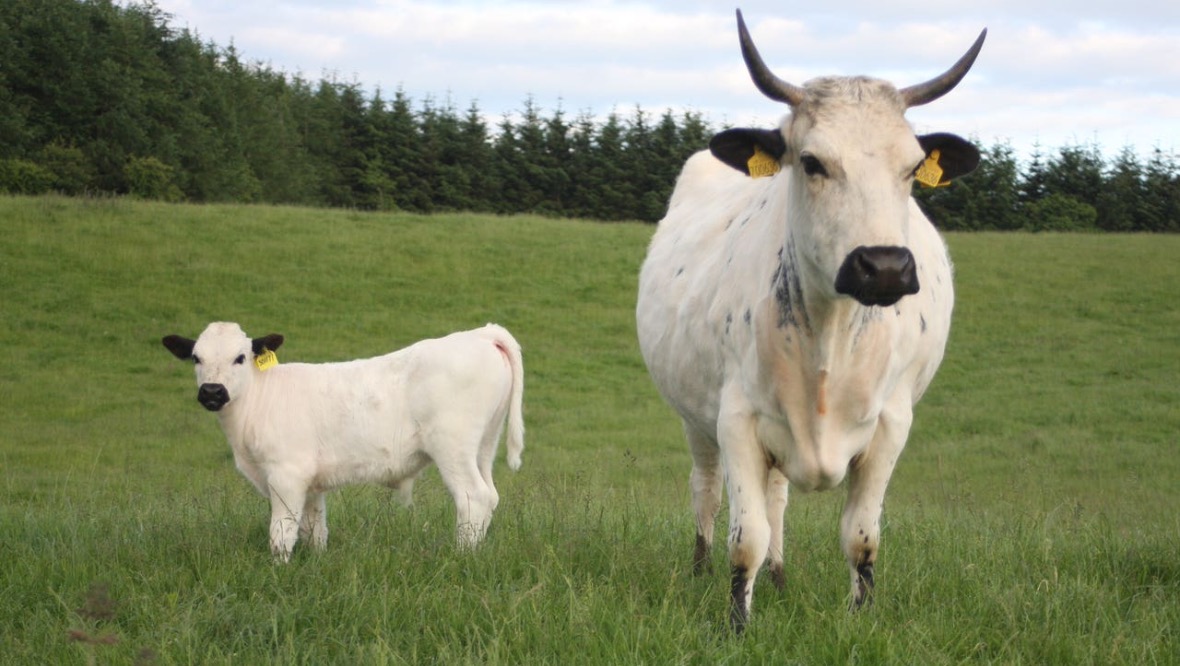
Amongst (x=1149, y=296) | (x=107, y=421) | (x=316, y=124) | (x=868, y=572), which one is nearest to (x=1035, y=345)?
(x=1149, y=296)

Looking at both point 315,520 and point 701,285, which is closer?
point 701,285

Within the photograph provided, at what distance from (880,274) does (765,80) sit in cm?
102

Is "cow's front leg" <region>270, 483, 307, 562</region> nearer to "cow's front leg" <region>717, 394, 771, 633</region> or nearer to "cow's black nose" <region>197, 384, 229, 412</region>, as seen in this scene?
"cow's black nose" <region>197, 384, 229, 412</region>

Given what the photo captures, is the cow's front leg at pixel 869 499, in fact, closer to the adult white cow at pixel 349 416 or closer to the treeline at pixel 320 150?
the adult white cow at pixel 349 416

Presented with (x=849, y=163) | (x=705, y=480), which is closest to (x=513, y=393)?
(x=705, y=480)

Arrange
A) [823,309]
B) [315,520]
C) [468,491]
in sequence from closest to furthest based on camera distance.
Answer: [823,309], [315,520], [468,491]

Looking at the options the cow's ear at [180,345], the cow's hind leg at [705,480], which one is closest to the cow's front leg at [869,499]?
the cow's hind leg at [705,480]

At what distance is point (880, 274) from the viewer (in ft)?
12.9

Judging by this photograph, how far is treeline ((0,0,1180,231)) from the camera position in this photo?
46.8 m

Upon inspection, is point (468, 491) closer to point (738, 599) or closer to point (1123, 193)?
point (738, 599)

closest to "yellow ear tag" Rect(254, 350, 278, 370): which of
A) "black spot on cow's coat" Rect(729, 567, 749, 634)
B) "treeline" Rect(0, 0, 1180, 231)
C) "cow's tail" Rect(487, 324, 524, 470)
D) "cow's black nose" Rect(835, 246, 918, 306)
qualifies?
"cow's tail" Rect(487, 324, 524, 470)

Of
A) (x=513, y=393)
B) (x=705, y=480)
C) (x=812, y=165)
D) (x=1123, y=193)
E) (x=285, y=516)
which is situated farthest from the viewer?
(x=1123, y=193)

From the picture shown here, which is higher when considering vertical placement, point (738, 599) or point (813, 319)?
point (813, 319)

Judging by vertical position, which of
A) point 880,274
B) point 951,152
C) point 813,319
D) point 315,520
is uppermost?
point 951,152
